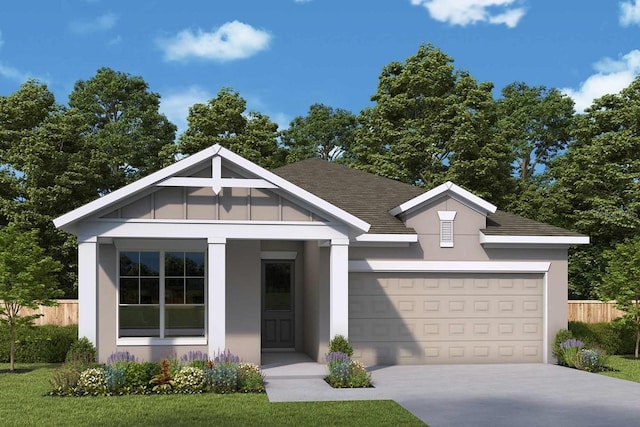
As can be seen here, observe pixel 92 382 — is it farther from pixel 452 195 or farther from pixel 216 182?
pixel 452 195

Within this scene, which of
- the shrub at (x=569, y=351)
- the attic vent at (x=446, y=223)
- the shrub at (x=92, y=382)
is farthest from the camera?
the attic vent at (x=446, y=223)

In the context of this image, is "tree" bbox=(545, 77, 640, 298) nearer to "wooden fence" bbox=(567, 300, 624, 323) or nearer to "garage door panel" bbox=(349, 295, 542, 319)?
"wooden fence" bbox=(567, 300, 624, 323)

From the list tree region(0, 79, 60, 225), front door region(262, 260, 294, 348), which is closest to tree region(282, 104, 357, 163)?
tree region(0, 79, 60, 225)

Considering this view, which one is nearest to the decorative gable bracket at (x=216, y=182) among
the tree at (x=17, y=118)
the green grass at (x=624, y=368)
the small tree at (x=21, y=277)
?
the small tree at (x=21, y=277)

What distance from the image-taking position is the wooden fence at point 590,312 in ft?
81.9

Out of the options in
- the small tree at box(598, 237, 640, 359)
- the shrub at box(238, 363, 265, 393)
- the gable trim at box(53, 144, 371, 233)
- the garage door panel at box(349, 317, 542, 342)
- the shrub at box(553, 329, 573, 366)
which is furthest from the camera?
the small tree at box(598, 237, 640, 359)

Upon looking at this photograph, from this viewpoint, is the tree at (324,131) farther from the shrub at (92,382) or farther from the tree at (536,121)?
the shrub at (92,382)

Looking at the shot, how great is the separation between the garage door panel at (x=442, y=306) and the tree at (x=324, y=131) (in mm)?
29766

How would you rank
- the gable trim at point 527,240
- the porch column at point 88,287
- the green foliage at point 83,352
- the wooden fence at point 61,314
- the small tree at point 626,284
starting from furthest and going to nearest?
the wooden fence at point 61,314 → the small tree at point 626,284 → the gable trim at point 527,240 → the porch column at point 88,287 → the green foliage at point 83,352

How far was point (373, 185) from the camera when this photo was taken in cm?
2308

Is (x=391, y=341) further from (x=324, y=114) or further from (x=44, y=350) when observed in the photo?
(x=324, y=114)

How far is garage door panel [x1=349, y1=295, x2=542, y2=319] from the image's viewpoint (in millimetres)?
18422

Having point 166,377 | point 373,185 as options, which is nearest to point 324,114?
point 373,185

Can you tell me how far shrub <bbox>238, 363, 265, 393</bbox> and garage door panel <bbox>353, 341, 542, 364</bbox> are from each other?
4711 mm
